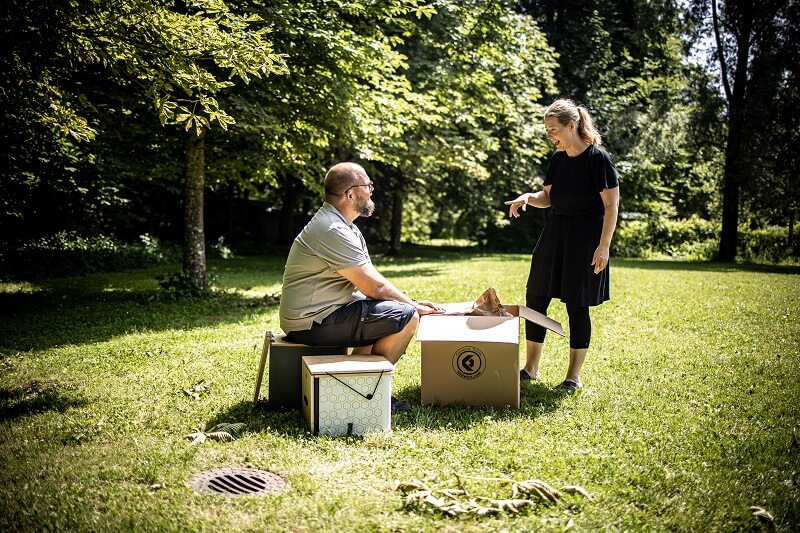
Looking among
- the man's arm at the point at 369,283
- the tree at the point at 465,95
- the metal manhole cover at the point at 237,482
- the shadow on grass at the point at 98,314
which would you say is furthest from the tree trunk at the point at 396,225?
the metal manhole cover at the point at 237,482

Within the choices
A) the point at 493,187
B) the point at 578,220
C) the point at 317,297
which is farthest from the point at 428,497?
the point at 493,187

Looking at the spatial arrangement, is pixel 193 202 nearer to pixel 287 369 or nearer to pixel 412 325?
pixel 287 369

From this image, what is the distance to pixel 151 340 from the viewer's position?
23.2 feet

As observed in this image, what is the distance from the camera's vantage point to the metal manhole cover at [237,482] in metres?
3.23

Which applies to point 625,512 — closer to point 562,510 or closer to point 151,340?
point 562,510

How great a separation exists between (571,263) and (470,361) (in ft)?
3.89

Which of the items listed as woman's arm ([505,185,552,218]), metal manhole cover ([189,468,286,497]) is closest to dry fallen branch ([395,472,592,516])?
metal manhole cover ([189,468,286,497])

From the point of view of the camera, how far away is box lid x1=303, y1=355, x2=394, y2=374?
3.98m

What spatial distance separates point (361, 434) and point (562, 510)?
142cm

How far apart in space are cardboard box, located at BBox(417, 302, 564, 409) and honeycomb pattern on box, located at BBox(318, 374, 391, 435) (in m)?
0.63

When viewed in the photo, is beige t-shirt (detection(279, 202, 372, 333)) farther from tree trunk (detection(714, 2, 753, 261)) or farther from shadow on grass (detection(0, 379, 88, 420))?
tree trunk (detection(714, 2, 753, 261))

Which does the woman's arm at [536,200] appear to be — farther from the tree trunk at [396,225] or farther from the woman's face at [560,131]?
the tree trunk at [396,225]

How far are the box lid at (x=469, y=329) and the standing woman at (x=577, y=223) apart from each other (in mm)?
701

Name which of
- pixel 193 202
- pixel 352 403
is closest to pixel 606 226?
pixel 352 403
